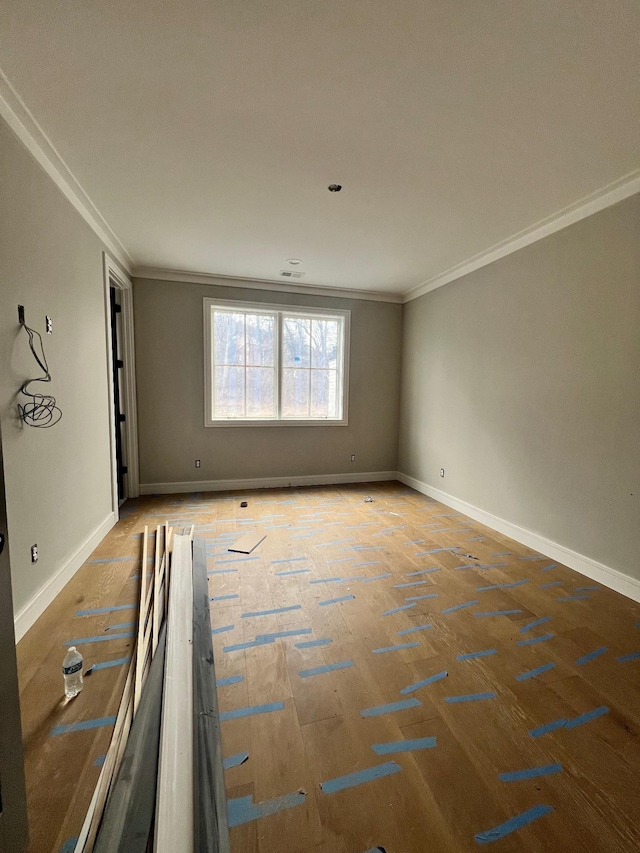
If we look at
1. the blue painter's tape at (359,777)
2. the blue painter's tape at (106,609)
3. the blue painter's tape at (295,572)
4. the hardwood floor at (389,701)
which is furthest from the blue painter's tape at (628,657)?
the blue painter's tape at (106,609)

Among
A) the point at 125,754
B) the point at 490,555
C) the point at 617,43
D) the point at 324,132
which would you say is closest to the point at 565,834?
the point at 125,754

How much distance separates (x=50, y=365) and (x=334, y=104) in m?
2.21

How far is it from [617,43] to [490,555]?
3.06 m

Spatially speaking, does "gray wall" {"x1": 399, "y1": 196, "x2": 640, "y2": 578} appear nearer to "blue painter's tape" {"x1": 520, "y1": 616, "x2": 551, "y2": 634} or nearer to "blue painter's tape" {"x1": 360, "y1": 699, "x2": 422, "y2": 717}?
"blue painter's tape" {"x1": 520, "y1": 616, "x2": 551, "y2": 634}

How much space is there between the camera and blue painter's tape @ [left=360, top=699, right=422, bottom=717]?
152 centimetres

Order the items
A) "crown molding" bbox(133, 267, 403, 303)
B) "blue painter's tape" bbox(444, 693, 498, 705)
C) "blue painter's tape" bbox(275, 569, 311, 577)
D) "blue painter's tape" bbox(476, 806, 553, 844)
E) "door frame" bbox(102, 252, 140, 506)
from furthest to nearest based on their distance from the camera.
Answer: "crown molding" bbox(133, 267, 403, 303) < "door frame" bbox(102, 252, 140, 506) < "blue painter's tape" bbox(275, 569, 311, 577) < "blue painter's tape" bbox(444, 693, 498, 705) < "blue painter's tape" bbox(476, 806, 553, 844)

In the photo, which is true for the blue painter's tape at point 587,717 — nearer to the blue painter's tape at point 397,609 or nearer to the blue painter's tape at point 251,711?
the blue painter's tape at point 397,609

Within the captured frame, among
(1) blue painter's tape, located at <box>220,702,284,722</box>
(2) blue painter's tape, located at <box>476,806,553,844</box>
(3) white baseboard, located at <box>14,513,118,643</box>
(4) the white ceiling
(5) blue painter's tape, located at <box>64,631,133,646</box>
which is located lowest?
(5) blue painter's tape, located at <box>64,631,133,646</box>

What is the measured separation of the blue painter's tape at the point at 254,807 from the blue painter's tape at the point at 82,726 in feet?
2.08

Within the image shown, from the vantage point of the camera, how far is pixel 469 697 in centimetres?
162

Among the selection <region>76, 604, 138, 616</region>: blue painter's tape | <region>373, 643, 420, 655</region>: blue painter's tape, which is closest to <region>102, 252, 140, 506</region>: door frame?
<region>76, 604, 138, 616</region>: blue painter's tape

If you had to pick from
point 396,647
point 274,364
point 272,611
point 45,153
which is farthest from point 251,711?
point 274,364

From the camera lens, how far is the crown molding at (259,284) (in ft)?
14.4

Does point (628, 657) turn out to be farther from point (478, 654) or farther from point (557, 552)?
point (557, 552)
